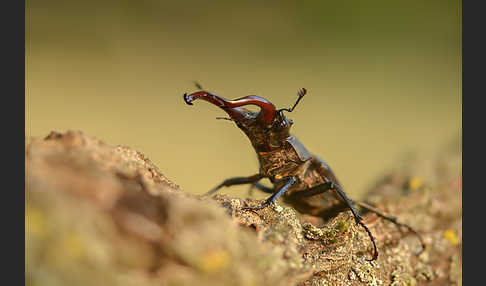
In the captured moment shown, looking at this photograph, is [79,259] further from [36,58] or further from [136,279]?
[36,58]

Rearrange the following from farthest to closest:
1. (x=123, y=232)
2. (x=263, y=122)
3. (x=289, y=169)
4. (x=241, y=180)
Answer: (x=241, y=180) < (x=289, y=169) < (x=263, y=122) < (x=123, y=232)

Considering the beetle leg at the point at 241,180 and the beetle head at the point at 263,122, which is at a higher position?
the beetle head at the point at 263,122

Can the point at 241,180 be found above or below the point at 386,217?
above

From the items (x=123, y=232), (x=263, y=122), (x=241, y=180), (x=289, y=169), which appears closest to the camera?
(x=123, y=232)

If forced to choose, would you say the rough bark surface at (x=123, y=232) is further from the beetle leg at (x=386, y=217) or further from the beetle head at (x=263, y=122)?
the beetle leg at (x=386, y=217)

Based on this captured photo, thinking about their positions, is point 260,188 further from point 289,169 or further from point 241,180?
point 289,169

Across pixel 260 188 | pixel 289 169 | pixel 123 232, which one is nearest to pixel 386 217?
pixel 289 169

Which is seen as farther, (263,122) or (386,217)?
(386,217)

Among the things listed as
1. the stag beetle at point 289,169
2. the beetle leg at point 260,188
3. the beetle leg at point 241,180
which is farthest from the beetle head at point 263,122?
the beetle leg at point 260,188

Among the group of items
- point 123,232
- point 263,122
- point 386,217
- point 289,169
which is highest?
point 263,122

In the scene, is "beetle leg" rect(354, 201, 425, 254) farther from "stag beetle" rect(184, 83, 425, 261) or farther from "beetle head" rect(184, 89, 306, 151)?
"beetle head" rect(184, 89, 306, 151)
